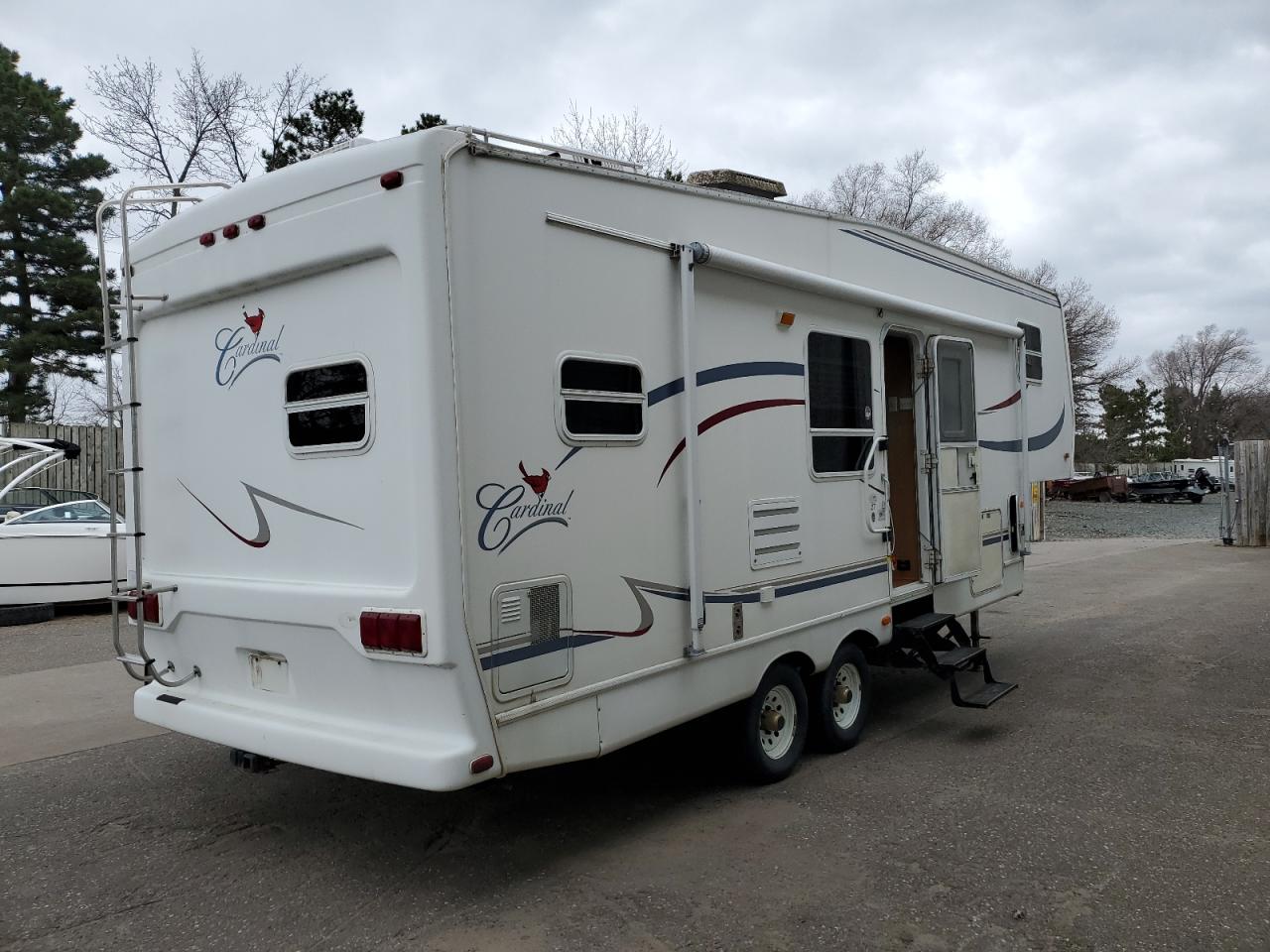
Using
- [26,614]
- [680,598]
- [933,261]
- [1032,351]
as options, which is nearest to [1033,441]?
[1032,351]

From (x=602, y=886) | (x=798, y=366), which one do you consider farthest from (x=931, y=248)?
(x=602, y=886)

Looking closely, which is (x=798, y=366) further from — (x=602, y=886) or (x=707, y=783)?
(x=602, y=886)

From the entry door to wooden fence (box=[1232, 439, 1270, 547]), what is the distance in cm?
1439

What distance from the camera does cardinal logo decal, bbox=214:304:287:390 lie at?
4.02 metres

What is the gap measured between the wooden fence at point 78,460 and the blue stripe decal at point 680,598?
509 inches

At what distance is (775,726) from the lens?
507cm

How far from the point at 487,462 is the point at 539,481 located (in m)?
0.27

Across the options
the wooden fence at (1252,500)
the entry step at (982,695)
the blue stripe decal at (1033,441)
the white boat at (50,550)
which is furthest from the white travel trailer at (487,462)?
the wooden fence at (1252,500)

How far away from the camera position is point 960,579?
6.75 m

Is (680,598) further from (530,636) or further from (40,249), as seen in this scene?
(40,249)

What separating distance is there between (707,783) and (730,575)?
1.20m

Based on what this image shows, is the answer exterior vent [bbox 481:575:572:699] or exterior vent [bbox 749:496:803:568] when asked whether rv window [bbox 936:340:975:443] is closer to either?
exterior vent [bbox 749:496:803:568]

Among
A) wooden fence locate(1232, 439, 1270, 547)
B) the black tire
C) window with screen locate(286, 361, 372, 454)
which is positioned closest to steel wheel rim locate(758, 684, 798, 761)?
window with screen locate(286, 361, 372, 454)

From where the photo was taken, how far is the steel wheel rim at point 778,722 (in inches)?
197
